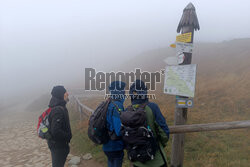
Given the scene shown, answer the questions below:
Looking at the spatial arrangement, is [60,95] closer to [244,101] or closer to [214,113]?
[214,113]

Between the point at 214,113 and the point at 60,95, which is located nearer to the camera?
the point at 60,95

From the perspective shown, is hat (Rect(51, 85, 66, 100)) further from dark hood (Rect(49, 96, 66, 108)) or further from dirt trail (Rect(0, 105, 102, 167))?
dirt trail (Rect(0, 105, 102, 167))

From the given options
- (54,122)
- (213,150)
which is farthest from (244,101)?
(54,122)

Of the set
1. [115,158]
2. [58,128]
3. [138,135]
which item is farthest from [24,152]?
[138,135]

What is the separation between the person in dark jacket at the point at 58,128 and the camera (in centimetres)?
279

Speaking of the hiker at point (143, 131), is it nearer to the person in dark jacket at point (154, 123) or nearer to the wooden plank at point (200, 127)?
the person in dark jacket at point (154, 123)

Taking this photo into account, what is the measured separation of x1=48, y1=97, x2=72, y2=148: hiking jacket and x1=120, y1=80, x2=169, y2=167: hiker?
132cm

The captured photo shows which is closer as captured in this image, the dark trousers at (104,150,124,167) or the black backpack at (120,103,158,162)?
the black backpack at (120,103,158,162)

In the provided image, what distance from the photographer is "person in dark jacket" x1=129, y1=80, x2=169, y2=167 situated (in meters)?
2.12

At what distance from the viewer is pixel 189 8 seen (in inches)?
115

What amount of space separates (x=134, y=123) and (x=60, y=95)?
166 centimetres

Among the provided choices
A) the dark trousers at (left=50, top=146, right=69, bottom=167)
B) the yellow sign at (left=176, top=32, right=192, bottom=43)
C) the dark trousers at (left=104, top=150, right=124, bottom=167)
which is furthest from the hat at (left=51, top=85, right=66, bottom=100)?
the yellow sign at (left=176, top=32, right=192, bottom=43)

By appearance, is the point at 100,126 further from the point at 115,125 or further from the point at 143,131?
the point at 143,131

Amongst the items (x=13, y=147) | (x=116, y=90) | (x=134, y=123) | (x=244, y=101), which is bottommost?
(x=13, y=147)
